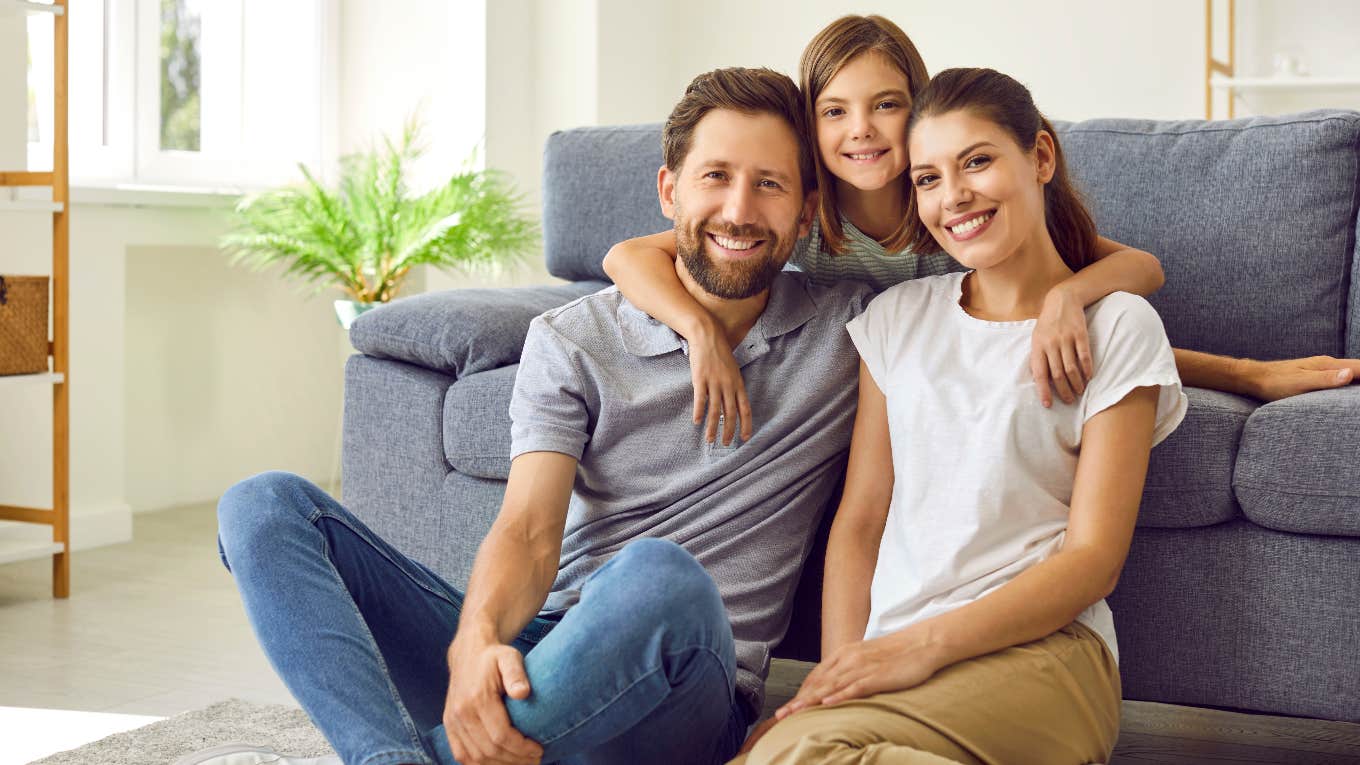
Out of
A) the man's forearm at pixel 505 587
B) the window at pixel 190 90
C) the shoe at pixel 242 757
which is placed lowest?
the shoe at pixel 242 757

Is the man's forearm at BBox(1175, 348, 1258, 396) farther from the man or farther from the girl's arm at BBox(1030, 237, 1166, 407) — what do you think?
the man

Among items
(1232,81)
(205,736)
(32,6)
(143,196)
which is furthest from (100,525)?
(1232,81)

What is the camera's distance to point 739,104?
1.59 m

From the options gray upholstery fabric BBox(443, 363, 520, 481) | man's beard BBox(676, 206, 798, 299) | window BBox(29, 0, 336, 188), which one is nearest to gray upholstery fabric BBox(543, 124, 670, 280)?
gray upholstery fabric BBox(443, 363, 520, 481)

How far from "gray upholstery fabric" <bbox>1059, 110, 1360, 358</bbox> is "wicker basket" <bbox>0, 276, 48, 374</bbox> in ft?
6.66

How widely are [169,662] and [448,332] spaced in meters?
0.79

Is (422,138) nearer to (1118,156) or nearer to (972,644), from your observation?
(1118,156)

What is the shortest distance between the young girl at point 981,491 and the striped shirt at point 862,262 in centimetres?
18

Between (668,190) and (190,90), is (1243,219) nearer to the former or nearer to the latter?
(668,190)

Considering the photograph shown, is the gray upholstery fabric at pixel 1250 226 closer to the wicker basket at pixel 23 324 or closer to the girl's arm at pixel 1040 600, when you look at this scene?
the girl's arm at pixel 1040 600

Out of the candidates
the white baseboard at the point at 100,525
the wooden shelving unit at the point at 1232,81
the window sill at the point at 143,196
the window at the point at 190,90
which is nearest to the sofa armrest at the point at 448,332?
the window sill at the point at 143,196

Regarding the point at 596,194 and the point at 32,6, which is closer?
the point at 596,194

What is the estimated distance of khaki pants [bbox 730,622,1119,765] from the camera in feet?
3.98

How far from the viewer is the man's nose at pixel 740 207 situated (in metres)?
1.56
